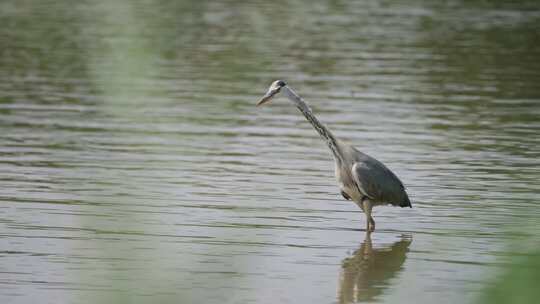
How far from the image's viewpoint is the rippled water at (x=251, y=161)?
3858mm

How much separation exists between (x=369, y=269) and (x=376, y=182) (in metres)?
0.91

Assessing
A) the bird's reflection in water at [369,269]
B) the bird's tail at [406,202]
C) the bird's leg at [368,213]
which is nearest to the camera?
the bird's reflection in water at [369,269]

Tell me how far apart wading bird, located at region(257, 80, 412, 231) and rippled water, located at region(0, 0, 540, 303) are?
0.85 feet

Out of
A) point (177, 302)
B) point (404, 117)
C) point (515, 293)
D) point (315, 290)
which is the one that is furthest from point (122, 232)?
point (404, 117)

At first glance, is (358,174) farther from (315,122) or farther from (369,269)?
(369,269)

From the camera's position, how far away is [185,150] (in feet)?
40.0

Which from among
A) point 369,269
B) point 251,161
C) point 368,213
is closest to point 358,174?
point 368,213

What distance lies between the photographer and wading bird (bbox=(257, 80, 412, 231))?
8.59 m

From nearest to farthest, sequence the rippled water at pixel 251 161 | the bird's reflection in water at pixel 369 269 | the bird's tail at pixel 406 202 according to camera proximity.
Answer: the rippled water at pixel 251 161, the bird's reflection in water at pixel 369 269, the bird's tail at pixel 406 202

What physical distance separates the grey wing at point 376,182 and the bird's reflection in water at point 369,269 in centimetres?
28

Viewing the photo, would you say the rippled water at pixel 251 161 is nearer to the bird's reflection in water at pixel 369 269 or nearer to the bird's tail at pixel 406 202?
the bird's reflection in water at pixel 369 269

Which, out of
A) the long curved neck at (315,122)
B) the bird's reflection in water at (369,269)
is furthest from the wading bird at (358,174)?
the bird's reflection in water at (369,269)

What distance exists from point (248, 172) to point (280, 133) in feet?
7.98

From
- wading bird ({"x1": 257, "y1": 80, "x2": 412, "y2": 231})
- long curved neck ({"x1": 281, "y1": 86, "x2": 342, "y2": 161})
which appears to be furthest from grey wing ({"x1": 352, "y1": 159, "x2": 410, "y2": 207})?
long curved neck ({"x1": 281, "y1": 86, "x2": 342, "y2": 161})
